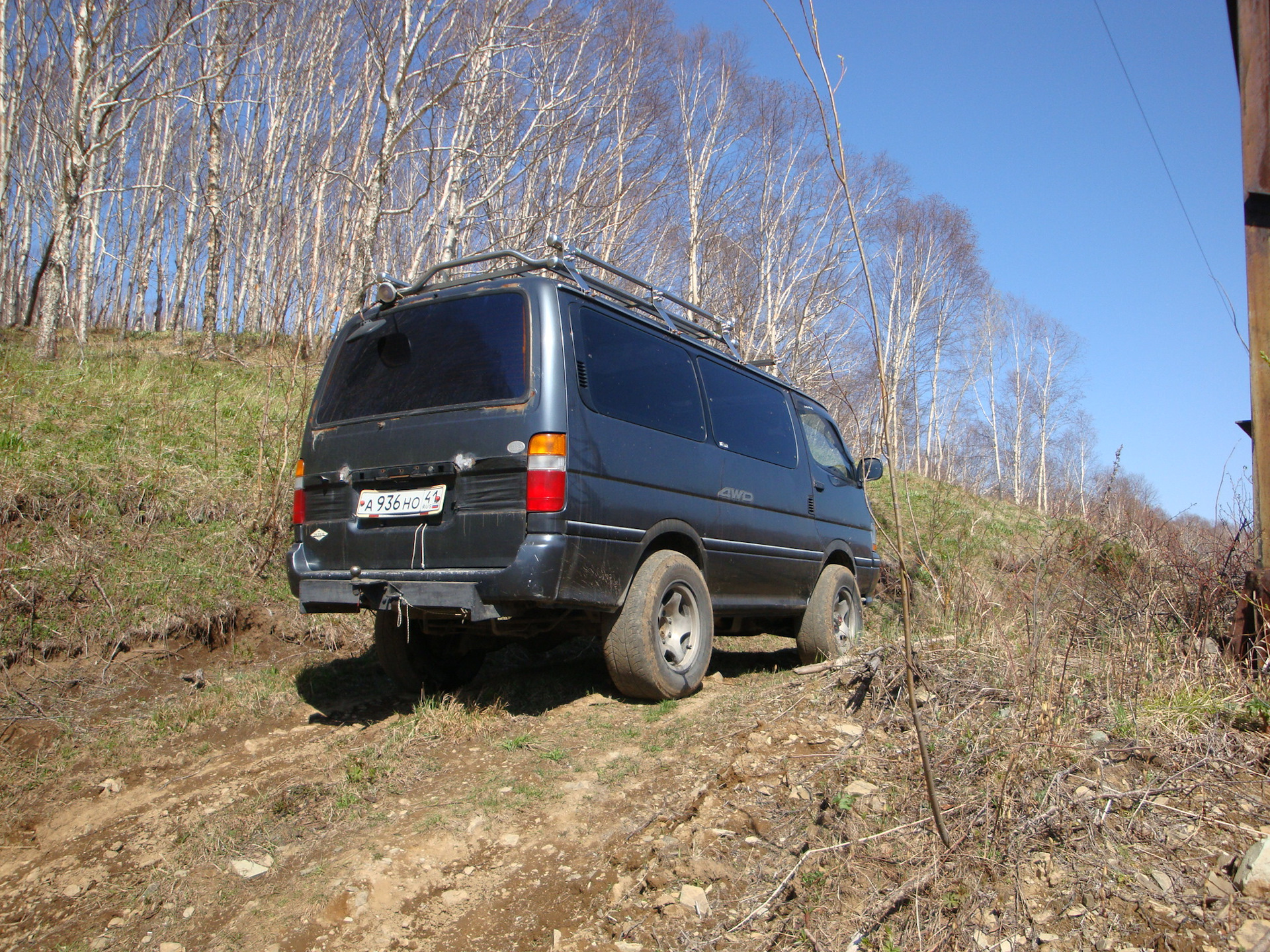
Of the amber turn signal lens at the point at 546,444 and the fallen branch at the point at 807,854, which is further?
the amber turn signal lens at the point at 546,444

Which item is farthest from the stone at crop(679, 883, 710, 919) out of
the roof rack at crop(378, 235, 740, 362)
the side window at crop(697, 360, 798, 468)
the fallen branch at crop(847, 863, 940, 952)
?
the side window at crop(697, 360, 798, 468)

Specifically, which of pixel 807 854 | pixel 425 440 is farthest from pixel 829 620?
pixel 807 854

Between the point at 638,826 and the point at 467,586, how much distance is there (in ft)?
4.05

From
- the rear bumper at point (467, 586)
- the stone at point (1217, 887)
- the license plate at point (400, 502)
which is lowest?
the stone at point (1217, 887)

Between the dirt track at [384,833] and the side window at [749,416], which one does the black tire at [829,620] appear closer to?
the side window at [749,416]

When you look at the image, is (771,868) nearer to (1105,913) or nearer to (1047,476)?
(1105,913)

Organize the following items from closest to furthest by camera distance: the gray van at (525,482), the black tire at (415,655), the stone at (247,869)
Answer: the stone at (247,869) < the gray van at (525,482) < the black tire at (415,655)

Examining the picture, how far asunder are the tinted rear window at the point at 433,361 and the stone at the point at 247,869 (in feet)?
6.48

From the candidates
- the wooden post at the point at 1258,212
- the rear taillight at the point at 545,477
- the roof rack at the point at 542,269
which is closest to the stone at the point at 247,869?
the rear taillight at the point at 545,477

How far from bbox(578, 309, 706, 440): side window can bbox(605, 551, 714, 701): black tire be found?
2.45ft

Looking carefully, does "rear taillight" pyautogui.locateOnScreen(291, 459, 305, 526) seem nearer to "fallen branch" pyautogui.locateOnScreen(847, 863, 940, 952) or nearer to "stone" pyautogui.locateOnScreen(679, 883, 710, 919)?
"stone" pyautogui.locateOnScreen(679, 883, 710, 919)

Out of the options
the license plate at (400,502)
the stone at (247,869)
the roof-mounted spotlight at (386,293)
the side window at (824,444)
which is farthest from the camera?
the side window at (824,444)

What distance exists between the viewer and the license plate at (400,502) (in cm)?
362

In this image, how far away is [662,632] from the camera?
13.9 feet
